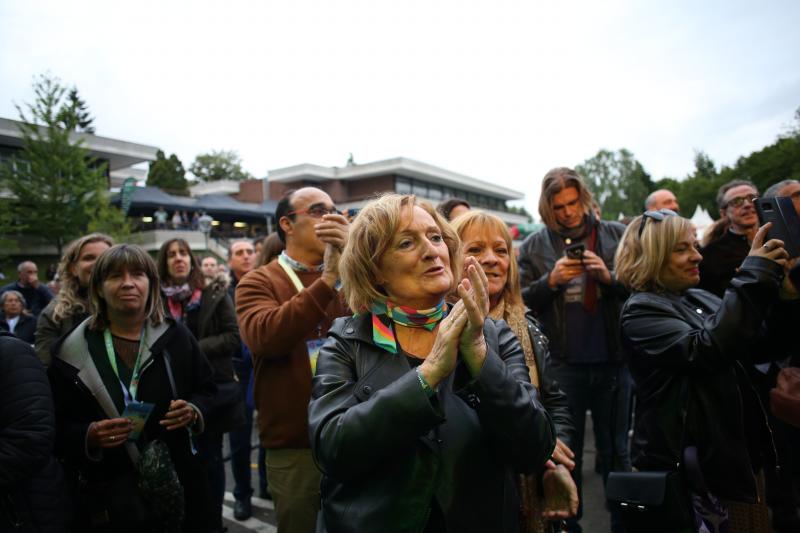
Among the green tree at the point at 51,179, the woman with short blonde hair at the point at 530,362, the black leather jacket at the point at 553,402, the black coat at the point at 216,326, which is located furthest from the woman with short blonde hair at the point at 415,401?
the green tree at the point at 51,179

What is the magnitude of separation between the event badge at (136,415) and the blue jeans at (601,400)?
2570 mm

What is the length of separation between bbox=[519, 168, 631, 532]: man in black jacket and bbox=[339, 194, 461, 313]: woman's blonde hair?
1792 millimetres

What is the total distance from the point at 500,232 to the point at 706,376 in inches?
46.7

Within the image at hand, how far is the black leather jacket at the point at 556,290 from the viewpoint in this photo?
10.8 ft

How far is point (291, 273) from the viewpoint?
2.72m

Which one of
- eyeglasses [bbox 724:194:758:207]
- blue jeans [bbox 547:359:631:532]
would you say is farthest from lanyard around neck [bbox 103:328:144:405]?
eyeglasses [bbox 724:194:758:207]

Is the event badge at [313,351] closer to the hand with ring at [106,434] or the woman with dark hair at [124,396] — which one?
the woman with dark hair at [124,396]

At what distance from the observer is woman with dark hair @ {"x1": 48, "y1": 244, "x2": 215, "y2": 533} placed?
2.22m

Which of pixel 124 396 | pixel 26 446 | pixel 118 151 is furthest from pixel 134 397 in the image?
pixel 118 151

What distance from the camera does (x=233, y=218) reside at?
42625 mm

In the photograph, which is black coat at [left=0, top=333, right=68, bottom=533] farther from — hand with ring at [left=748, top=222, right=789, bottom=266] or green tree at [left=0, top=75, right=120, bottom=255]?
green tree at [left=0, top=75, right=120, bottom=255]

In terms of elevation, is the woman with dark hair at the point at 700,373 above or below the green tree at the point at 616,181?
below

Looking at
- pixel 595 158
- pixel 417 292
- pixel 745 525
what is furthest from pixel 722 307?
pixel 595 158

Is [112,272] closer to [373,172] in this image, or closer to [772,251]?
[772,251]
